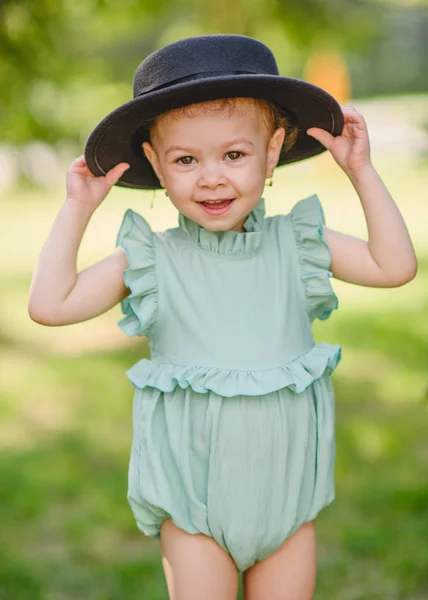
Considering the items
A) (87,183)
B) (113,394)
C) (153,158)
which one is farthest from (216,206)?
(113,394)

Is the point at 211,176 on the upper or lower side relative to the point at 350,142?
lower

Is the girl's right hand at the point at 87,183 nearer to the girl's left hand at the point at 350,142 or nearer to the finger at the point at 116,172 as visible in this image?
the finger at the point at 116,172

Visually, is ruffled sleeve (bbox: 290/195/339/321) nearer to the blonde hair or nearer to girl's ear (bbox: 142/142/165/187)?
the blonde hair

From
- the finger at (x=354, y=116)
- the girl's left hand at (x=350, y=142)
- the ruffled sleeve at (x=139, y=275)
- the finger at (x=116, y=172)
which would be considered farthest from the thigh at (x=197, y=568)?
the finger at (x=354, y=116)

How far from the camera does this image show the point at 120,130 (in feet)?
7.73

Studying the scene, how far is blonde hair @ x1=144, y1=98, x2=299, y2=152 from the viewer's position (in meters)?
2.27

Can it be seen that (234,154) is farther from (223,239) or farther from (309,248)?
(309,248)

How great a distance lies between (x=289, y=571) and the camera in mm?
2473

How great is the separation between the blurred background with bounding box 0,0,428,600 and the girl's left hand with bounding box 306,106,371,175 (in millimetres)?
698

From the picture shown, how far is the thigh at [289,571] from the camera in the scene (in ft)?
→ 8.09

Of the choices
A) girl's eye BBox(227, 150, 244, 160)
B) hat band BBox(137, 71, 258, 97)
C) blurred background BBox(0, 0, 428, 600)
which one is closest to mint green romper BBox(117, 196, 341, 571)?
girl's eye BBox(227, 150, 244, 160)

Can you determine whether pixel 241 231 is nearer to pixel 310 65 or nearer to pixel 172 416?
pixel 172 416

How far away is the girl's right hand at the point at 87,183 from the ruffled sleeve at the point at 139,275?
10 cm

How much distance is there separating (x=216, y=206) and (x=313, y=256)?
0.31 metres
